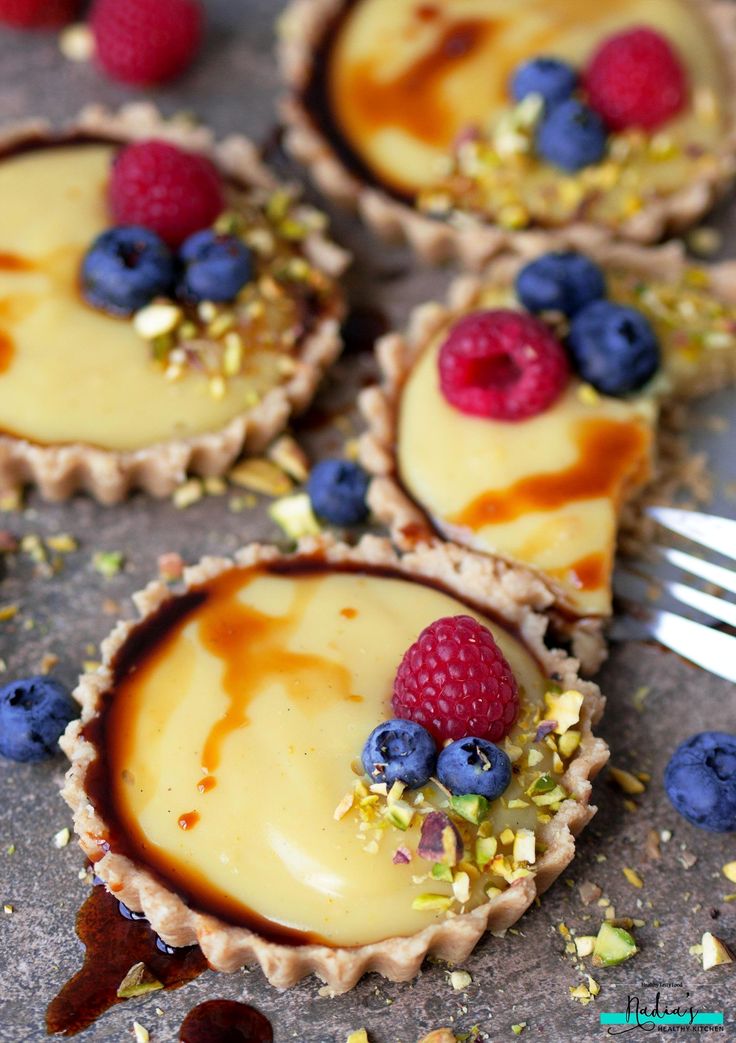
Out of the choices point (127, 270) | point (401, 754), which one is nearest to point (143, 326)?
point (127, 270)

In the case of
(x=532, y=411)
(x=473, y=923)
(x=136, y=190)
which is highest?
(x=136, y=190)

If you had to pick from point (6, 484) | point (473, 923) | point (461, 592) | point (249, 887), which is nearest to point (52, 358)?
point (6, 484)

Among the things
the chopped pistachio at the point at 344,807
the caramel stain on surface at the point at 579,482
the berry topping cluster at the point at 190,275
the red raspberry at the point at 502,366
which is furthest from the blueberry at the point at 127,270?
the chopped pistachio at the point at 344,807

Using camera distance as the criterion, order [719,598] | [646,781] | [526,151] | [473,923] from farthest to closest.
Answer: [526,151], [719,598], [646,781], [473,923]

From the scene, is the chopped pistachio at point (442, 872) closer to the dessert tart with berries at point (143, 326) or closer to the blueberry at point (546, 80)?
the dessert tart with berries at point (143, 326)

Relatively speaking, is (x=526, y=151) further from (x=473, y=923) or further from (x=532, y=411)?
(x=473, y=923)

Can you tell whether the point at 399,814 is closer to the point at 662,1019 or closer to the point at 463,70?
the point at 662,1019

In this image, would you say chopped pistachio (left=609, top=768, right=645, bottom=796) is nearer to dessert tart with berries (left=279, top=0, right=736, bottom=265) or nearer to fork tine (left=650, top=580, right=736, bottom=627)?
fork tine (left=650, top=580, right=736, bottom=627)
